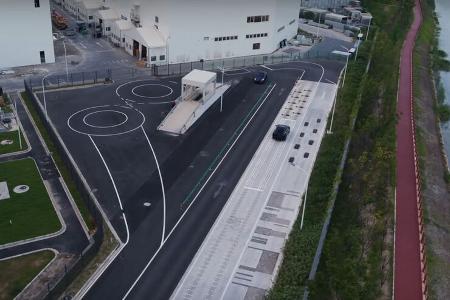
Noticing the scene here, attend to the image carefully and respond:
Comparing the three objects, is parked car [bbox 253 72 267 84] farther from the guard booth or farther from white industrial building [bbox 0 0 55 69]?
white industrial building [bbox 0 0 55 69]

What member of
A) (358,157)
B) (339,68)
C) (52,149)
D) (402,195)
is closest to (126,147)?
(52,149)

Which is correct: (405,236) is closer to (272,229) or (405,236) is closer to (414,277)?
(414,277)

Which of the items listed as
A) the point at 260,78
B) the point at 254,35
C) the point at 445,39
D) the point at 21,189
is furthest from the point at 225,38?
the point at 445,39

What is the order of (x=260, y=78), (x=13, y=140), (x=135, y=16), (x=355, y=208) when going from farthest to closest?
(x=135, y=16), (x=260, y=78), (x=13, y=140), (x=355, y=208)

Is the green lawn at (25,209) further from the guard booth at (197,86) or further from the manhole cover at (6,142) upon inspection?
the guard booth at (197,86)

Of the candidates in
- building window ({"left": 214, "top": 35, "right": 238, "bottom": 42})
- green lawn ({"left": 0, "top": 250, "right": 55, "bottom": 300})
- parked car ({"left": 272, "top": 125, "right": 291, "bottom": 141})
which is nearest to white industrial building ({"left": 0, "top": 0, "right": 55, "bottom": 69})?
building window ({"left": 214, "top": 35, "right": 238, "bottom": 42})

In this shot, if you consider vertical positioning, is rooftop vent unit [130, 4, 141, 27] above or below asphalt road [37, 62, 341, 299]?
above

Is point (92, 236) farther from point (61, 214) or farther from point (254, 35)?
point (254, 35)
